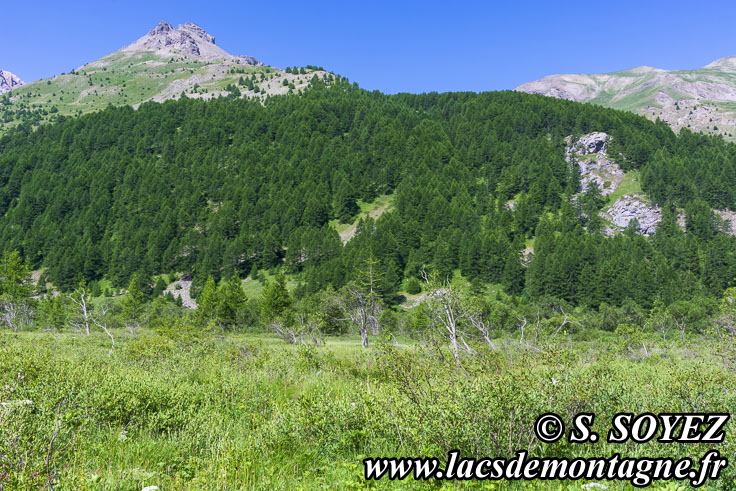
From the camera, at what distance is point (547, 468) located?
400cm

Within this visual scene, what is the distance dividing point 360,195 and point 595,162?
91441 mm

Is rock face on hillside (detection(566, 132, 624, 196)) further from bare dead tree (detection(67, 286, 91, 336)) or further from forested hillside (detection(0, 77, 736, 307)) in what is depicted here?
bare dead tree (detection(67, 286, 91, 336))

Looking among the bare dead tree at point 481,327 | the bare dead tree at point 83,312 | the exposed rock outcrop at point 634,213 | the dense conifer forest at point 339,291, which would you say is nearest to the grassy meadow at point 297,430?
the dense conifer forest at point 339,291

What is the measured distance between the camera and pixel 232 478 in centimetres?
397

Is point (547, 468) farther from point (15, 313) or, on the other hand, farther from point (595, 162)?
point (595, 162)

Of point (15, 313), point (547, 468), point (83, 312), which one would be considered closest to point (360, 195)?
point (83, 312)

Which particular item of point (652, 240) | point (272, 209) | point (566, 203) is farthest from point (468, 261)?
point (272, 209)

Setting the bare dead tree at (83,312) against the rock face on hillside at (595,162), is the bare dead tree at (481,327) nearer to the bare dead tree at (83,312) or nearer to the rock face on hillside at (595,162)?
the bare dead tree at (83,312)

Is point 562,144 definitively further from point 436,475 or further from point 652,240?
point 436,475

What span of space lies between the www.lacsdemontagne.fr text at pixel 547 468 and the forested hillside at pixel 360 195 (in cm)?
8062

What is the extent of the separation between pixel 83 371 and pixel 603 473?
9.60m

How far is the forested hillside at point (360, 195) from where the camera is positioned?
296ft

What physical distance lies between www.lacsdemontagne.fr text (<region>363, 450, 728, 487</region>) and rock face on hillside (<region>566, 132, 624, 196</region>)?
467 feet

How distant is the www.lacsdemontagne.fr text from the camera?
12.7 ft
